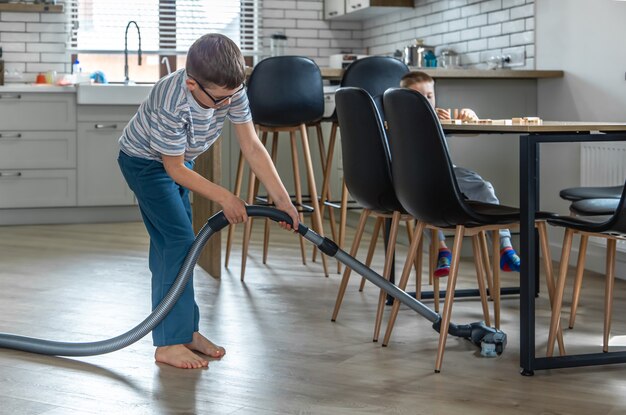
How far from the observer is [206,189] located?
8.64 ft

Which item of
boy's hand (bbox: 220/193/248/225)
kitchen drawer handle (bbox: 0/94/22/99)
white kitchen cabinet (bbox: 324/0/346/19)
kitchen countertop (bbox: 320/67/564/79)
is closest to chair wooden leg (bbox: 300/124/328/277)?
kitchen countertop (bbox: 320/67/564/79)

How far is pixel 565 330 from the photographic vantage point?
3.35m

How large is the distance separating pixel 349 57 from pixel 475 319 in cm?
354

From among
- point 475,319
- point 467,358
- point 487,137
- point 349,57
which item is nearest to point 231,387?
point 467,358

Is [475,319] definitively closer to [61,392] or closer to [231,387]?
[231,387]

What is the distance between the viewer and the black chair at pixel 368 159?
125 inches

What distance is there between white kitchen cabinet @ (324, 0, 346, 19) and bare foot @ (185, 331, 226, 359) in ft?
15.1

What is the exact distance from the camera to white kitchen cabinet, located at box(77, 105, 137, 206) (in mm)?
6402

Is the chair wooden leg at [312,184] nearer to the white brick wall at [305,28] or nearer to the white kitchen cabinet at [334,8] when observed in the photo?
the white kitchen cabinet at [334,8]

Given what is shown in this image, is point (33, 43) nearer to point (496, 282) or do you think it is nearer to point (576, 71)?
point (576, 71)

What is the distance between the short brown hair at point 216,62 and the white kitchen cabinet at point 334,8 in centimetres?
476

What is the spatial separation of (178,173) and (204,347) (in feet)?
2.03

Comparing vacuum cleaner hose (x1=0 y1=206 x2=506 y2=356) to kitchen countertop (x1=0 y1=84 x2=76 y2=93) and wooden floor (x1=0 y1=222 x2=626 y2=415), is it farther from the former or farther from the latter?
kitchen countertop (x1=0 y1=84 x2=76 y2=93)

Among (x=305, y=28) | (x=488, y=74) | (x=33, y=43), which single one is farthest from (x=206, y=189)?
(x=305, y=28)
